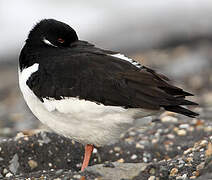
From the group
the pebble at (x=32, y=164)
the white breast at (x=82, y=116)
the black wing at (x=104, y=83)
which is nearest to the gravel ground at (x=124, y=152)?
the pebble at (x=32, y=164)

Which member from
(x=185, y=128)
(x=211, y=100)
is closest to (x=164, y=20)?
(x=211, y=100)

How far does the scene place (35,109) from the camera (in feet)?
18.6

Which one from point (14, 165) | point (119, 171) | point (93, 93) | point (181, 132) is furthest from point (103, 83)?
point (181, 132)

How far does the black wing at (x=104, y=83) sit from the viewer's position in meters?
5.31

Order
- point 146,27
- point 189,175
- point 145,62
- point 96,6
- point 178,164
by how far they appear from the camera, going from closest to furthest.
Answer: point 189,175
point 178,164
point 145,62
point 146,27
point 96,6

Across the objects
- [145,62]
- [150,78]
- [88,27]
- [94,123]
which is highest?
[88,27]

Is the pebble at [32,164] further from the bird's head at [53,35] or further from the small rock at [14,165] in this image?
the bird's head at [53,35]

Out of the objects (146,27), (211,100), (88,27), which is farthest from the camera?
(88,27)

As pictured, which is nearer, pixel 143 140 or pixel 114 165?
pixel 114 165

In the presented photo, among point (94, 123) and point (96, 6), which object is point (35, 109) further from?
point (96, 6)

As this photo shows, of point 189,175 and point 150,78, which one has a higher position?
point 150,78

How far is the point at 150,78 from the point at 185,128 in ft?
9.18

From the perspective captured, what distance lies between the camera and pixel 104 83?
5.34 metres

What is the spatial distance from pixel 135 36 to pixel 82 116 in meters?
11.1
